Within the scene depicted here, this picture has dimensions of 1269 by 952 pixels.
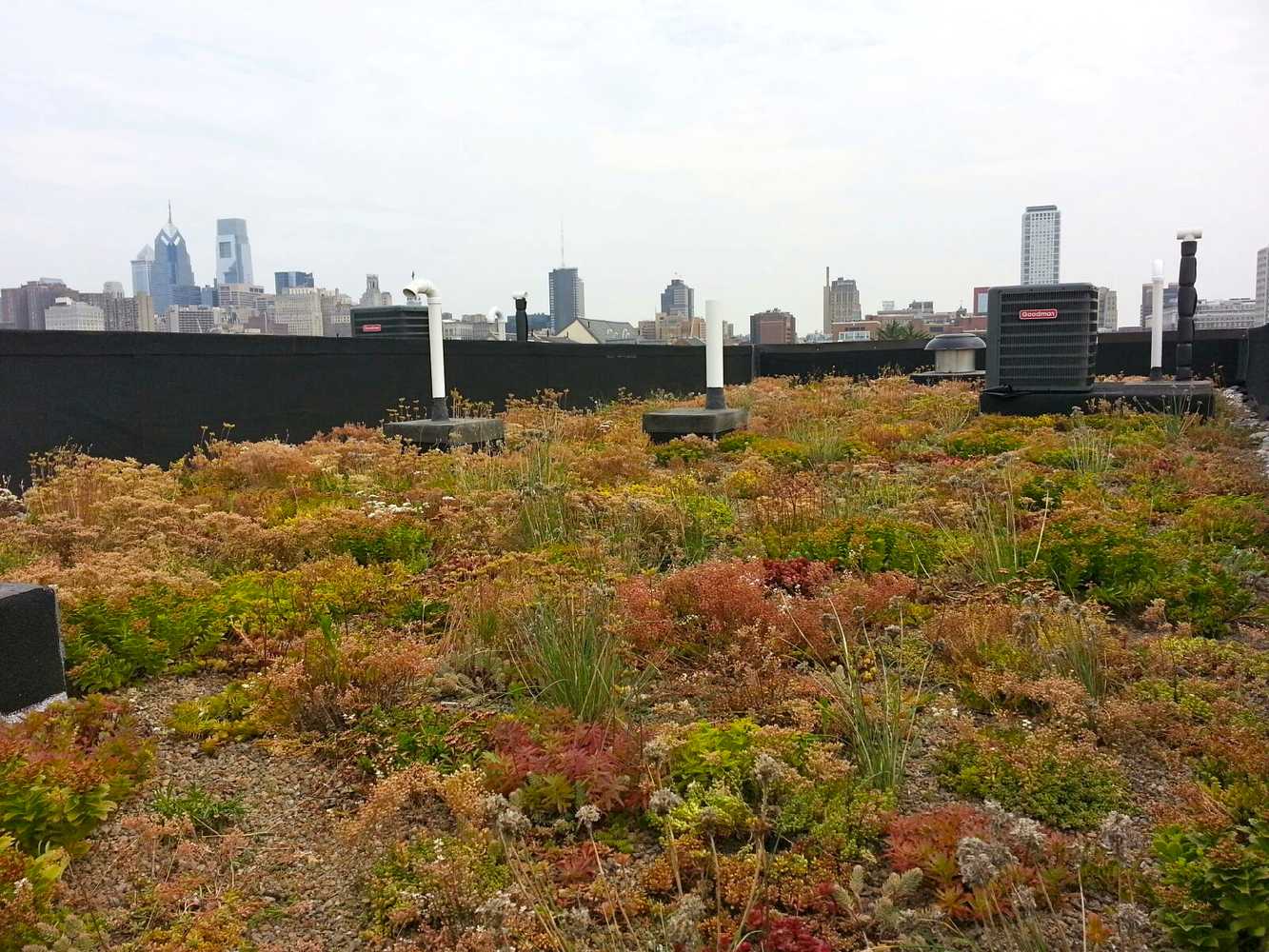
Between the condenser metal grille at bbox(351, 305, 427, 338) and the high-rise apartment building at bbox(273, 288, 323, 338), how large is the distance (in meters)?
1.51

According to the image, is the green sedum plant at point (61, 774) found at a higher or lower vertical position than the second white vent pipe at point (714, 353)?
lower

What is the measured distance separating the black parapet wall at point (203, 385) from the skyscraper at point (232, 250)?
3143 inches

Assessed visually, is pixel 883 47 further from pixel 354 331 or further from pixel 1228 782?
pixel 1228 782

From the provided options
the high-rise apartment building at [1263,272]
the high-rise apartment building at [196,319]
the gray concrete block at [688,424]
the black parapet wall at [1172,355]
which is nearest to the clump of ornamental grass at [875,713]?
the gray concrete block at [688,424]

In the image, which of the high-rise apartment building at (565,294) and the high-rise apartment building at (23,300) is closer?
the high-rise apartment building at (23,300)

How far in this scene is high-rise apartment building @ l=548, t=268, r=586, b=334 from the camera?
63.6m

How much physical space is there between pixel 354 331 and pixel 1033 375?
10.4 metres

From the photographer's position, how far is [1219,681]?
3.60 meters

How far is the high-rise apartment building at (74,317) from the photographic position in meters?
10.1

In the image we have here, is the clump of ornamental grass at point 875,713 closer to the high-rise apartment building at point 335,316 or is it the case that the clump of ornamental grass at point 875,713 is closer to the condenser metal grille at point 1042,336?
the condenser metal grille at point 1042,336

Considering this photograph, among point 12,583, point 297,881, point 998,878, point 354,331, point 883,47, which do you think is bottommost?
point 297,881

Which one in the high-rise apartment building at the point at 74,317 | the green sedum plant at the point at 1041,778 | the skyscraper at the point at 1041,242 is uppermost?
the skyscraper at the point at 1041,242

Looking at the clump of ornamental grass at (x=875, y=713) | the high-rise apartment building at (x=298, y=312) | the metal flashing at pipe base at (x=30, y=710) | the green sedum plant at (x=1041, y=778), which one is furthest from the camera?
the high-rise apartment building at (x=298, y=312)

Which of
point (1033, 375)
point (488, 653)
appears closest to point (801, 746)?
point (488, 653)
